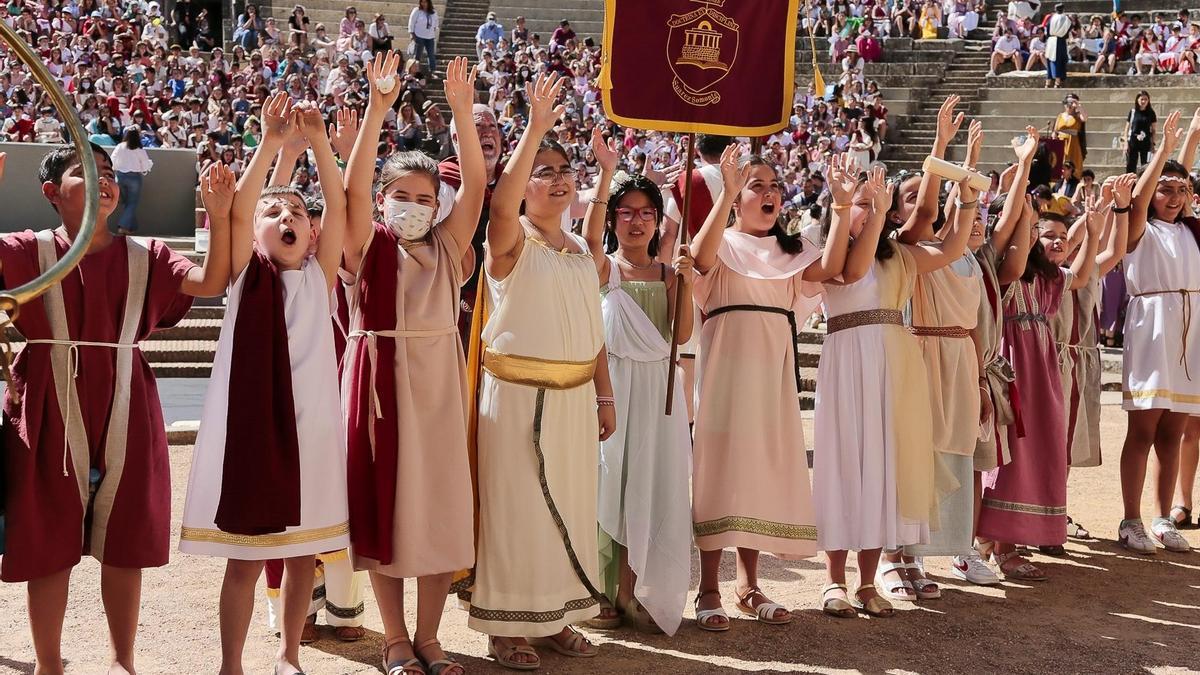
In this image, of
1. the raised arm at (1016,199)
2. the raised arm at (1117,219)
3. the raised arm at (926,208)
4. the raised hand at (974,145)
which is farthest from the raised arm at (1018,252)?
the raised arm at (1117,219)

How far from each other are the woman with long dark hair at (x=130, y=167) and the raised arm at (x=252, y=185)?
1502cm

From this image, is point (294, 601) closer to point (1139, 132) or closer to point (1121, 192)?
point (1121, 192)

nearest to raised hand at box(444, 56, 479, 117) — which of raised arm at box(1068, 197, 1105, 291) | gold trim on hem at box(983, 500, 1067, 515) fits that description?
gold trim on hem at box(983, 500, 1067, 515)

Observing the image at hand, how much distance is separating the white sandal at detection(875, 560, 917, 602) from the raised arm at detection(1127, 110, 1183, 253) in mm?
2539

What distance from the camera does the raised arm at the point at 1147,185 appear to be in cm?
718

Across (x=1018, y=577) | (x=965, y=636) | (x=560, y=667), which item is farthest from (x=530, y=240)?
(x=1018, y=577)

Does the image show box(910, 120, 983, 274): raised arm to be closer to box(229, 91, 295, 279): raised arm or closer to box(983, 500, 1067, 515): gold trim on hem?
box(983, 500, 1067, 515): gold trim on hem

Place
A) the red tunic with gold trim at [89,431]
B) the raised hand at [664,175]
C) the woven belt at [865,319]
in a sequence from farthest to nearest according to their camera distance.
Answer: the raised hand at [664,175], the woven belt at [865,319], the red tunic with gold trim at [89,431]

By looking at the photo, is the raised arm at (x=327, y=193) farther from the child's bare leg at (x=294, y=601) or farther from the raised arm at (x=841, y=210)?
the raised arm at (x=841, y=210)

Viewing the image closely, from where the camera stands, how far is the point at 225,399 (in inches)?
168

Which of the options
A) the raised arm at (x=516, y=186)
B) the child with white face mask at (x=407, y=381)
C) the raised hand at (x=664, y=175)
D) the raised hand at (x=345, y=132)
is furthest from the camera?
the raised hand at (x=664, y=175)

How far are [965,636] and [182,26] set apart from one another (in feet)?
85.4

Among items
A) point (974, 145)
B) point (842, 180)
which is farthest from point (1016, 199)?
point (842, 180)

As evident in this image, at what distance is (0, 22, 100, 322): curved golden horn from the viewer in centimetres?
283
